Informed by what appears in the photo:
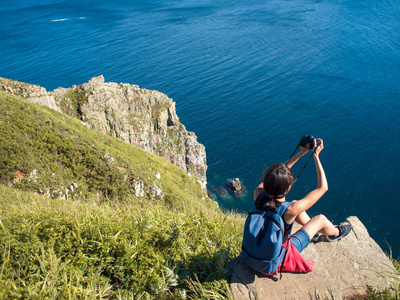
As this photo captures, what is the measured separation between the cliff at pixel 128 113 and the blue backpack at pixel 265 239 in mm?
30257

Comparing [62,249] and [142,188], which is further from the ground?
[62,249]

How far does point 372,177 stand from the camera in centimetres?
4328

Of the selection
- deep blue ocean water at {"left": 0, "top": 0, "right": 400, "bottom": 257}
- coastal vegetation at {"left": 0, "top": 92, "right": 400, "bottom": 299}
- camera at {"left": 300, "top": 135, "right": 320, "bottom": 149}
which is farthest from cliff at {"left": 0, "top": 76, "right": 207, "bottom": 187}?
camera at {"left": 300, "top": 135, "right": 320, "bottom": 149}

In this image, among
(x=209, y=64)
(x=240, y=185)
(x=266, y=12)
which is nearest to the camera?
(x=240, y=185)

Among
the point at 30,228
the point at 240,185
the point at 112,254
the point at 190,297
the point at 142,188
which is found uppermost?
the point at 30,228

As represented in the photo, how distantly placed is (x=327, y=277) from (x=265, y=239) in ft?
5.57

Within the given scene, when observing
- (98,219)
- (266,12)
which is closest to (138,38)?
(266,12)

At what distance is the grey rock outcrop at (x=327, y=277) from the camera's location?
4.98 metres

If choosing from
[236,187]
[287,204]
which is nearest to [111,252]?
[287,204]

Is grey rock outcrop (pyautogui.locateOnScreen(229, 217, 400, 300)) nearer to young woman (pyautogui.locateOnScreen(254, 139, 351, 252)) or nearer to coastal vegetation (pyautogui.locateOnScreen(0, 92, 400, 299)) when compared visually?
coastal vegetation (pyautogui.locateOnScreen(0, 92, 400, 299))

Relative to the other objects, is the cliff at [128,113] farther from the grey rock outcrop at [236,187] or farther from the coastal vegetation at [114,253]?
the coastal vegetation at [114,253]

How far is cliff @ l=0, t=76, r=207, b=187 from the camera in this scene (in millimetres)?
35094

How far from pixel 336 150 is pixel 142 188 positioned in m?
38.0

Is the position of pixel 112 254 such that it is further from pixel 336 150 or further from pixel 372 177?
pixel 336 150
